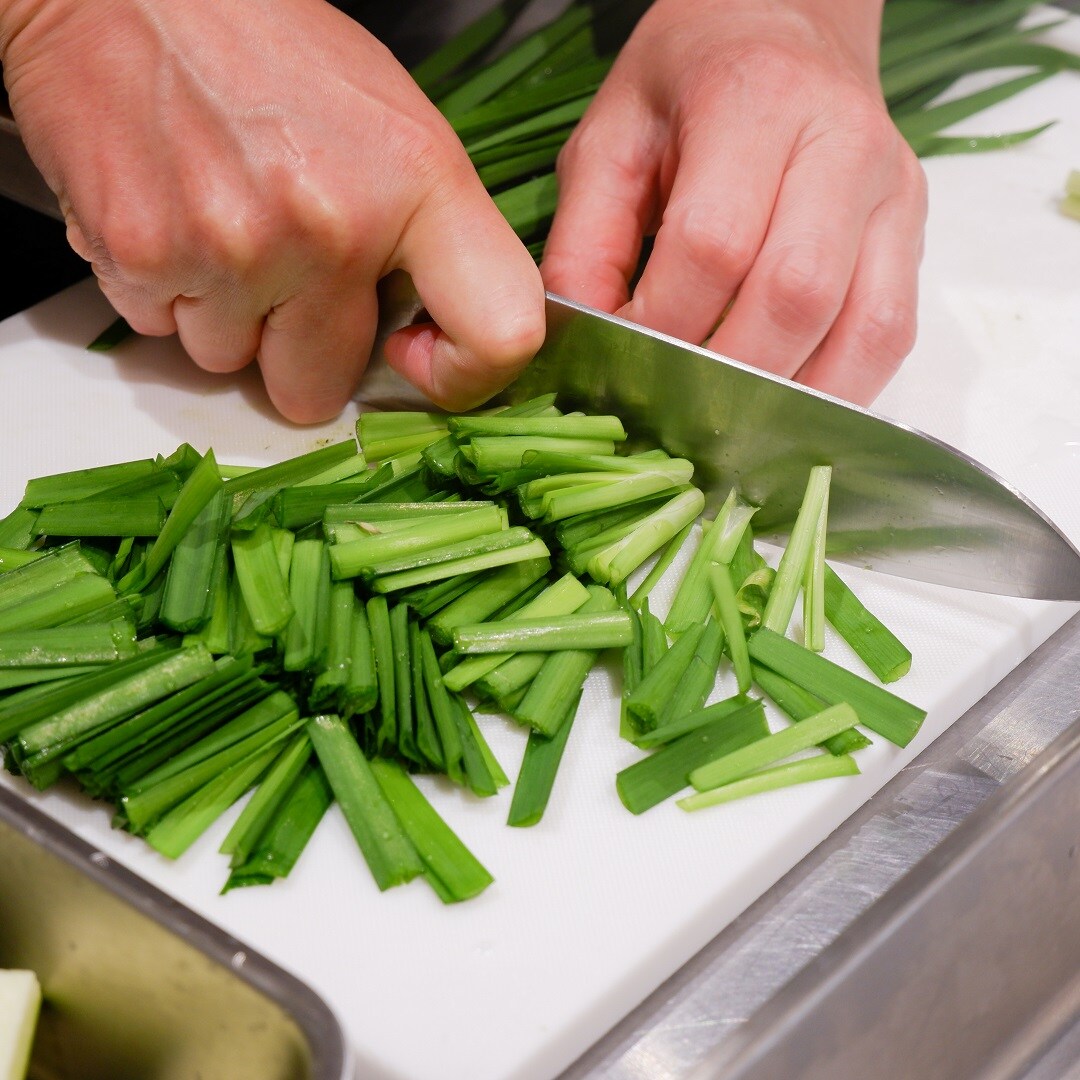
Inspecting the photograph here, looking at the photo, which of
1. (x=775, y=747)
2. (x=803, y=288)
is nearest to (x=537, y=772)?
(x=775, y=747)

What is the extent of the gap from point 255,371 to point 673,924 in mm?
1050

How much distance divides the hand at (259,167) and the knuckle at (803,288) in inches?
12.5

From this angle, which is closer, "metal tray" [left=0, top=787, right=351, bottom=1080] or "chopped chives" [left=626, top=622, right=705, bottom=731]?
"metal tray" [left=0, top=787, right=351, bottom=1080]

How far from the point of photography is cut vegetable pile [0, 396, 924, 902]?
44.5 inches

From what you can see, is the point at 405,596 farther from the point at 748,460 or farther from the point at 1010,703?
the point at 1010,703

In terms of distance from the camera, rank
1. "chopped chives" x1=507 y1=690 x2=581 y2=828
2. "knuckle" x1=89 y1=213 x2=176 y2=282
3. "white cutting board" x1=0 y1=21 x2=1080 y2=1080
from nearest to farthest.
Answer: "white cutting board" x1=0 y1=21 x2=1080 y2=1080, "chopped chives" x1=507 y1=690 x2=581 y2=828, "knuckle" x1=89 y1=213 x2=176 y2=282

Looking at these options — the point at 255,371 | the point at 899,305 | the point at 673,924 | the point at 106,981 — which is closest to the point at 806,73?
the point at 899,305

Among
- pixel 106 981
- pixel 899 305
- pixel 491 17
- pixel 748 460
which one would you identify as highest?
pixel 491 17

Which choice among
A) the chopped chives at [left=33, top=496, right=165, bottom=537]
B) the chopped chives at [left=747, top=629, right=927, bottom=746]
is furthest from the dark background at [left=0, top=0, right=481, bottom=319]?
the chopped chives at [left=747, top=629, right=927, bottom=746]

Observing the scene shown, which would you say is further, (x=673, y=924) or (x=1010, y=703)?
(x=1010, y=703)

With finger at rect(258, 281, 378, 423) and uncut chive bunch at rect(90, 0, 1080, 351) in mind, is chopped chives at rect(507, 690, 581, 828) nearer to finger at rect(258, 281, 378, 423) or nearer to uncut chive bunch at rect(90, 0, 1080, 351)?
finger at rect(258, 281, 378, 423)

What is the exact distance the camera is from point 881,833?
119 centimetres

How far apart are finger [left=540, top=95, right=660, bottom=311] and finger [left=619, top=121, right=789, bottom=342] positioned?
0.34ft

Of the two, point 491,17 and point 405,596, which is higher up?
point 491,17
